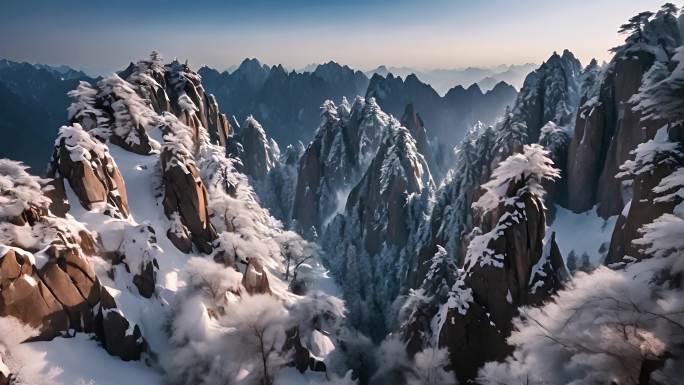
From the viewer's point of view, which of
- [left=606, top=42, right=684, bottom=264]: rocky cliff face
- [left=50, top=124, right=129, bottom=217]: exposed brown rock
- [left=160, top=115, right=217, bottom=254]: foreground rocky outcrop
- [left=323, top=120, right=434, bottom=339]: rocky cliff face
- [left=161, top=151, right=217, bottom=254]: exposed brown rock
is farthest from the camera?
[left=323, top=120, right=434, bottom=339]: rocky cliff face

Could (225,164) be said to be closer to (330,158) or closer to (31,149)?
(330,158)

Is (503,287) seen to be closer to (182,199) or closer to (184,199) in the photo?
(184,199)

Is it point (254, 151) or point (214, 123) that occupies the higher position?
point (214, 123)

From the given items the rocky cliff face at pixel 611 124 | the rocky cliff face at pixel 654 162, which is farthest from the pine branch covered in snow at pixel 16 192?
the rocky cliff face at pixel 611 124

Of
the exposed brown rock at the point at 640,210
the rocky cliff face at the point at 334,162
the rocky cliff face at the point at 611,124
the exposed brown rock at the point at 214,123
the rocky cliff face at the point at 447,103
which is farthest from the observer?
the rocky cliff face at the point at 447,103

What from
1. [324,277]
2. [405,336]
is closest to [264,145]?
[324,277]

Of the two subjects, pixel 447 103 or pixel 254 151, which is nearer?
pixel 254 151

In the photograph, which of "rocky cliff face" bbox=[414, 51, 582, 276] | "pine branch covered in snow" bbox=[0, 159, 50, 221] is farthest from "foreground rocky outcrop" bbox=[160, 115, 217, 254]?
"rocky cliff face" bbox=[414, 51, 582, 276]

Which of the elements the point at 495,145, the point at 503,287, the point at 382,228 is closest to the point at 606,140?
the point at 495,145

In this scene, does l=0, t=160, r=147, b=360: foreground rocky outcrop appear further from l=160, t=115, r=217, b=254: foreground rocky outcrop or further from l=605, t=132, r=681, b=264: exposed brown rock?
l=605, t=132, r=681, b=264: exposed brown rock

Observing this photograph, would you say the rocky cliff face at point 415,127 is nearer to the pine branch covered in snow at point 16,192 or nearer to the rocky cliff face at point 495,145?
the rocky cliff face at point 495,145

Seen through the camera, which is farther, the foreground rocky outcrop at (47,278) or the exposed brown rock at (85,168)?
the exposed brown rock at (85,168)
